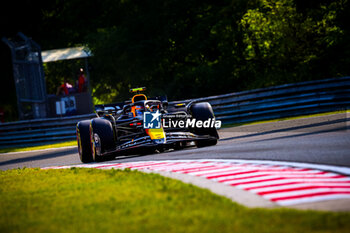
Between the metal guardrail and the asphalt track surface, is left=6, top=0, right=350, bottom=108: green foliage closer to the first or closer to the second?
the metal guardrail

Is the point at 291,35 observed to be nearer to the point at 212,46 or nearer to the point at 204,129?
the point at 212,46

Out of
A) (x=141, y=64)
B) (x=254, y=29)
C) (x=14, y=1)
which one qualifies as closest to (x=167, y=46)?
(x=141, y=64)

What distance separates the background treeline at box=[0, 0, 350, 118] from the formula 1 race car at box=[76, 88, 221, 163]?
11008mm

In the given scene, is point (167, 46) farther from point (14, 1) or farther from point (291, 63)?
point (14, 1)

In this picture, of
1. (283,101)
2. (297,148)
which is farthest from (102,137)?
(283,101)

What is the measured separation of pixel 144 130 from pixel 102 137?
2.78 ft

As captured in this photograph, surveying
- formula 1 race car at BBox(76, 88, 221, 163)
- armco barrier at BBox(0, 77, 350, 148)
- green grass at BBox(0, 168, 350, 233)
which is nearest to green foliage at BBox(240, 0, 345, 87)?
armco barrier at BBox(0, 77, 350, 148)

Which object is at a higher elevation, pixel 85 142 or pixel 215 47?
pixel 215 47

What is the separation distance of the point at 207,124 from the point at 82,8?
86.8 feet

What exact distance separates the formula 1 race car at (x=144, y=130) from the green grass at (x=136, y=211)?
9.39 ft

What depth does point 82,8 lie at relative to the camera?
3594cm

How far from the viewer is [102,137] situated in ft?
34.8

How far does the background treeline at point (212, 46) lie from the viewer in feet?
71.0

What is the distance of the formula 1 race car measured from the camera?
10602 mm
